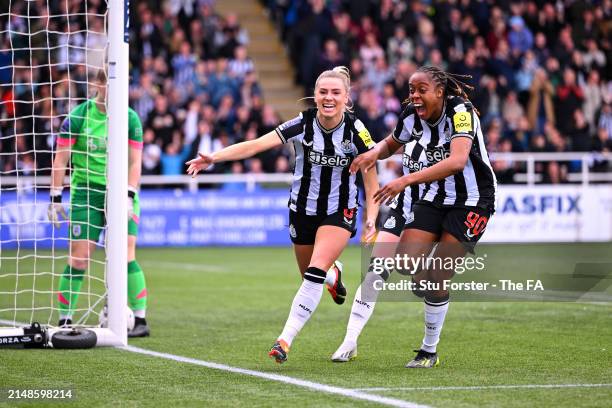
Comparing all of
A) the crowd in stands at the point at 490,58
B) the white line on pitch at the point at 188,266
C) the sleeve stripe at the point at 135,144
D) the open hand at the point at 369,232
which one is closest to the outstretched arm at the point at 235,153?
the open hand at the point at 369,232

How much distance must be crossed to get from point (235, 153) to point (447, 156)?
1451mm

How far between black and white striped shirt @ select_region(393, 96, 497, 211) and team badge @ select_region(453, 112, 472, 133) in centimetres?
5

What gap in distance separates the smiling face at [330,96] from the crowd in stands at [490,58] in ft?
46.3

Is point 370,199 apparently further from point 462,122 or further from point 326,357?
point 326,357

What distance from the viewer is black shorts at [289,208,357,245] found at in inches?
312

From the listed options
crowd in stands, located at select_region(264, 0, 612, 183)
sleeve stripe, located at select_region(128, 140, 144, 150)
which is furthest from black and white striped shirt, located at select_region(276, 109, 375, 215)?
crowd in stands, located at select_region(264, 0, 612, 183)

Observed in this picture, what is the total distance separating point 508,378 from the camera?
22.6ft

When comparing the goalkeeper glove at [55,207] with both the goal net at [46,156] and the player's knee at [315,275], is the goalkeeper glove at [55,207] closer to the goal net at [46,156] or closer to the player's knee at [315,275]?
the goal net at [46,156]

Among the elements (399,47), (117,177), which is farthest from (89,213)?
(399,47)

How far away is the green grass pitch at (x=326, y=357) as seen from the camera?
6.25 meters

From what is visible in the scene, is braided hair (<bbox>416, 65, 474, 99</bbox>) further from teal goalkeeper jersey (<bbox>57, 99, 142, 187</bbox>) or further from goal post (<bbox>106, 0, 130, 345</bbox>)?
teal goalkeeper jersey (<bbox>57, 99, 142, 187</bbox>)

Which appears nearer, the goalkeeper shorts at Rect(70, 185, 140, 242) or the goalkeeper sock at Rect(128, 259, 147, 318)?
the goalkeeper shorts at Rect(70, 185, 140, 242)

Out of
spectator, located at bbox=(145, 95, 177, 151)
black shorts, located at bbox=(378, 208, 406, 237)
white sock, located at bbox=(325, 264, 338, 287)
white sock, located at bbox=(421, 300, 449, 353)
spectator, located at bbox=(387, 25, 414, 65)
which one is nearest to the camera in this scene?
white sock, located at bbox=(421, 300, 449, 353)

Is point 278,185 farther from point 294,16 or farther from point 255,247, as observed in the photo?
point 294,16
